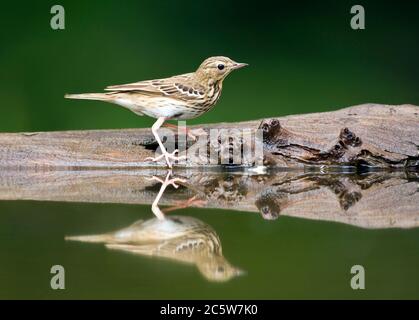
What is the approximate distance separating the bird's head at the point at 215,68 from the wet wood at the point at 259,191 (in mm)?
760

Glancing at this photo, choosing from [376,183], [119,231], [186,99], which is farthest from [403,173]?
[119,231]

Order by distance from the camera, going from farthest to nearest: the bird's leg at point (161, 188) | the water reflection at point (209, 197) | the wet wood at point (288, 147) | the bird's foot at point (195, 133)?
the bird's foot at point (195, 133)
the wet wood at point (288, 147)
the bird's leg at point (161, 188)
the water reflection at point (209, 197)

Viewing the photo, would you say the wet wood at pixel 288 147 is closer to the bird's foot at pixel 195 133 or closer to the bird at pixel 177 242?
the bird's foot at pixel 195 133

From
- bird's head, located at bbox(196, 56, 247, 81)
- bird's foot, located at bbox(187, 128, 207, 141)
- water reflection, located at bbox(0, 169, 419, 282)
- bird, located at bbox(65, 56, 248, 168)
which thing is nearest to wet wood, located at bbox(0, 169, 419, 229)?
water reflection, located at bbox(0, 169, 419, 282)

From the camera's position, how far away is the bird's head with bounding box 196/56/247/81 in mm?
4270

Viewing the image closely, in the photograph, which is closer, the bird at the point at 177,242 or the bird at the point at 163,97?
the bird at the point at 177,242

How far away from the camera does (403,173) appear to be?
3.73m

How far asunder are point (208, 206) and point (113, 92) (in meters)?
1.68

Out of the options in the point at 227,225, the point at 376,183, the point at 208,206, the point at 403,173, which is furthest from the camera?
the point at 403,173

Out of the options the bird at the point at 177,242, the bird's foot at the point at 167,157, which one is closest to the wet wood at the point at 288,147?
the bird's foot at the point at 167,157

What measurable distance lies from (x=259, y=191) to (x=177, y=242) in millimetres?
1073

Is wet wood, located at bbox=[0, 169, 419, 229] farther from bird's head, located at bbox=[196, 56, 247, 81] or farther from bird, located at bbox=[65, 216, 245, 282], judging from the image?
bird's head, located at bbox=[196, 56, 247, 81]

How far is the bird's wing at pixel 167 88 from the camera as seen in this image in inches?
161

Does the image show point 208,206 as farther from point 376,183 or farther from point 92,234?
point 376,183
